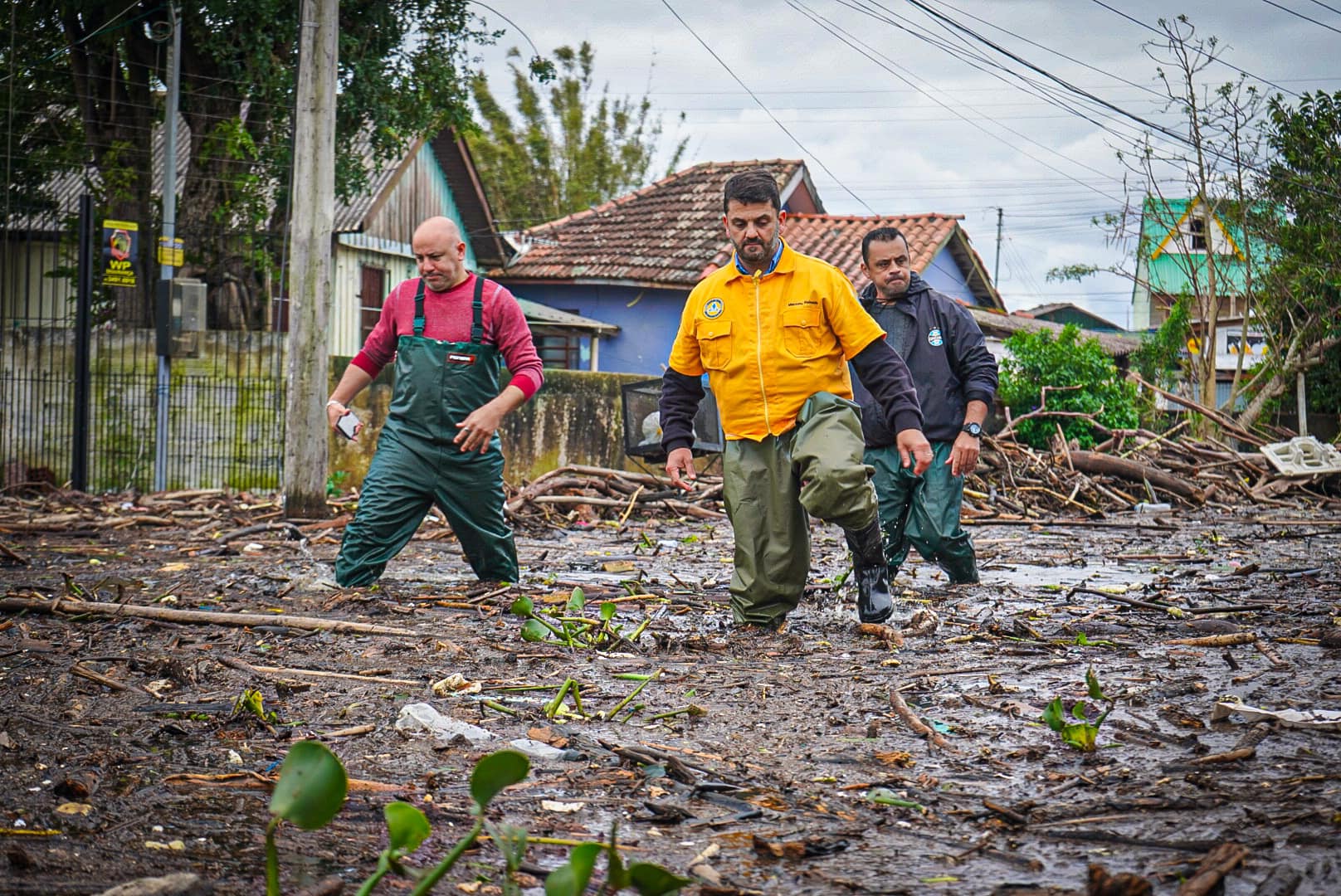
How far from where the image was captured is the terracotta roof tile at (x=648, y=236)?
92.4 ft

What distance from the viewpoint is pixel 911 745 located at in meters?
3.80

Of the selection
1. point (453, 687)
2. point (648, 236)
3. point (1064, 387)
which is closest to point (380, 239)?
point (648, 236)

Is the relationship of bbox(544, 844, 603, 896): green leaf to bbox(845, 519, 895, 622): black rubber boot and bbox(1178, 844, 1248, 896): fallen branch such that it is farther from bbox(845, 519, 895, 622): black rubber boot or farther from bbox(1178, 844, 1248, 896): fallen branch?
bbox(845, 519, 895, 622): black rubber boot

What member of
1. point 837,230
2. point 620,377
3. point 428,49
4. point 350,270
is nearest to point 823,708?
point 620,377

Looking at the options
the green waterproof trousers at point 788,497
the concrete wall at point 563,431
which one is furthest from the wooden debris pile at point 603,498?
the green waterproof trousers at point 788,497

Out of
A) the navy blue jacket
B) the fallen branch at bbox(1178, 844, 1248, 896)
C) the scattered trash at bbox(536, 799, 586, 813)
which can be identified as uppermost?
the navy blue jacket

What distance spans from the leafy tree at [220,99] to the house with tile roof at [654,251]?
9.98 meters

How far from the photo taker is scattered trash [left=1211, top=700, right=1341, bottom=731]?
379 centimetres

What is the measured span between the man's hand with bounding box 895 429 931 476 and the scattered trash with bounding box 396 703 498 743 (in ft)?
8.40

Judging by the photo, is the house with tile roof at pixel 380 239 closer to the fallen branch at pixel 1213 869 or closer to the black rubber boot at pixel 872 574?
the black rubber boot at pixel 872 574

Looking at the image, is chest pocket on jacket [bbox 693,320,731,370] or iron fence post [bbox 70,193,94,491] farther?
iron fence post [bbox 70,193,94,491]

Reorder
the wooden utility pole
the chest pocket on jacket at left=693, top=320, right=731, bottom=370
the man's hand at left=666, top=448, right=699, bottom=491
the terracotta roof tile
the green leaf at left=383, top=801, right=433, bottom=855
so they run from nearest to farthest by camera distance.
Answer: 1. the green leaf at left=383, top=801, right=433, bottom=855
2. the chest pocket on jacket at left=693, top=320, right=731, bottom=370
3. the man's hand at left=666, top=448, right=699, bottom=491
4. the wooden utility pole
5. the terracotta roof tile

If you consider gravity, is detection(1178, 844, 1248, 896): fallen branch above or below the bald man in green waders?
below

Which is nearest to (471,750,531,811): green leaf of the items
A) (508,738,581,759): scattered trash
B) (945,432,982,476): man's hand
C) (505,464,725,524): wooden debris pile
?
(508,738,581,759): scattered trash
